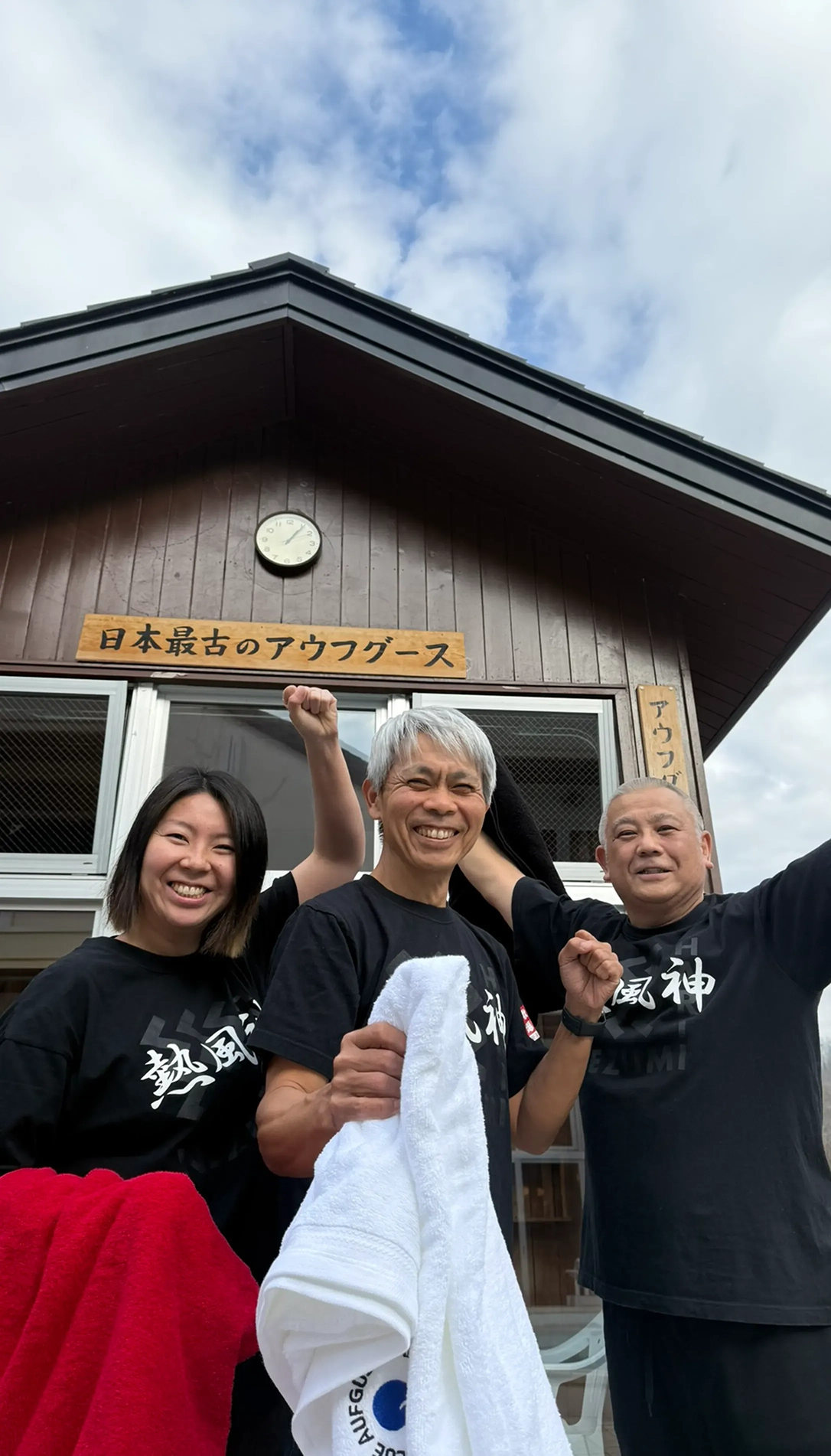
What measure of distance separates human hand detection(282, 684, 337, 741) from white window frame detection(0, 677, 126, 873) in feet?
7.28

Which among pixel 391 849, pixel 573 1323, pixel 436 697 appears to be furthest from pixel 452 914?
pixel 573 1323

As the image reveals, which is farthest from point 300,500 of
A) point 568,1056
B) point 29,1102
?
point 29,1102

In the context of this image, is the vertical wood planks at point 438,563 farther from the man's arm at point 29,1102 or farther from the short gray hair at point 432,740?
the man's arm at point 29,1102

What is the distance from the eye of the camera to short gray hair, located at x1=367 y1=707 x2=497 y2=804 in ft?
5.14

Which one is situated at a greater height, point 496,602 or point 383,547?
point 383,547

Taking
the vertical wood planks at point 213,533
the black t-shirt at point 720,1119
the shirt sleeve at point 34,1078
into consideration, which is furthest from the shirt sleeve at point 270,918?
the vertical wood planks at point 213,533

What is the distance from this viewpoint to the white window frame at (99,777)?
358 centimetres

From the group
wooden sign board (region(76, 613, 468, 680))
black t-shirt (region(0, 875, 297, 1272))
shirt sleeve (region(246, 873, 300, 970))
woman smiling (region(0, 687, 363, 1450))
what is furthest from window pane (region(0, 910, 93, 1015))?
black t-shirt (region(0, 875, 297, 1272))

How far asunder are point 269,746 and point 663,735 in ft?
6.36

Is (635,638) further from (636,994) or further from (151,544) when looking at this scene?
(636,994)

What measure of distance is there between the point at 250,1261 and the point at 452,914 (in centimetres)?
63

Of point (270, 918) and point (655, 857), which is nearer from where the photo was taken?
point (270, 918)

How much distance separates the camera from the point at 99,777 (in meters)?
3.82

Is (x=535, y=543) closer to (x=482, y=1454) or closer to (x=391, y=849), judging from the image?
(x=391, y=849)
